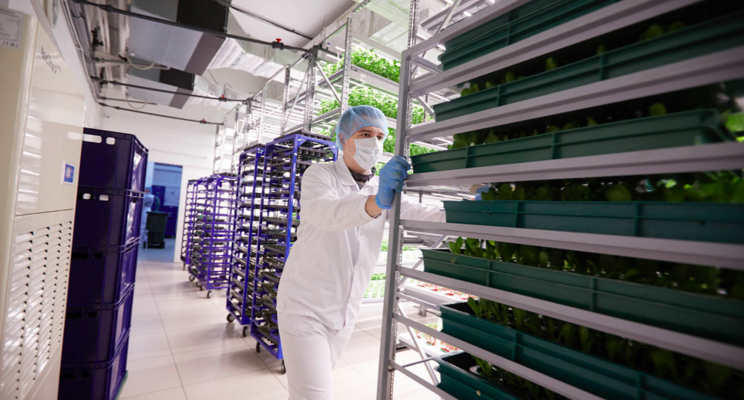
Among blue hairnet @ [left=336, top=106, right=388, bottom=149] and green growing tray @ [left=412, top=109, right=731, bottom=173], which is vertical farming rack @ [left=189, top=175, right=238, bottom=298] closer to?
blue hairnet @ [left=336, top=106, right=388, bottom=149]

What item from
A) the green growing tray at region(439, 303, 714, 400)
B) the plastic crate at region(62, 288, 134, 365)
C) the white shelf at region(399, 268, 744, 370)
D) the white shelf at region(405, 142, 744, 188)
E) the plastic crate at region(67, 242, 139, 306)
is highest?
the white shelf at region(405, 142, 744, 188)

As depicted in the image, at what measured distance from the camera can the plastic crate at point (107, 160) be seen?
2.18 meters

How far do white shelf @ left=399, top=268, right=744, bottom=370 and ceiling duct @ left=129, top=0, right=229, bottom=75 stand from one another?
4110 mm

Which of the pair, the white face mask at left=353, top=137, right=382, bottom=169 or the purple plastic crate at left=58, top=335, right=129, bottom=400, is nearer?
the white face mask at left=353, top=137, right=382, bottom=169

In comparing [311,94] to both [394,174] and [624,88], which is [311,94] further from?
[624,88]

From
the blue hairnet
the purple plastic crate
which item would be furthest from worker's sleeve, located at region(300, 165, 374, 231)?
the purple plastic crate

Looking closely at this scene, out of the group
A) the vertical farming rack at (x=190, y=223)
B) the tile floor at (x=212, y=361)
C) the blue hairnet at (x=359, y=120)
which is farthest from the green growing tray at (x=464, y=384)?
the vertical farming rack at (x=190, y=223)

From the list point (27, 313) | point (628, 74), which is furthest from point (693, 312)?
point (27, 313)

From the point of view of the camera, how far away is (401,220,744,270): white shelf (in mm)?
539

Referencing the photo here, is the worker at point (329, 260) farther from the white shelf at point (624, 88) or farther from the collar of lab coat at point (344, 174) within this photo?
the white shelf at point (624, 88)

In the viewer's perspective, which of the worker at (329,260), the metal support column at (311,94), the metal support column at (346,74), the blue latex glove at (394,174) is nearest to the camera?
the blue latex glove at (394,174)

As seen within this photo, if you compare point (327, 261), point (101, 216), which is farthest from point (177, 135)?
point (327, 261)

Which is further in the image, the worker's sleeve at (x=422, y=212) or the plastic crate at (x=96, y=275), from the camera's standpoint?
the plastic crate at (x=96, y=275)

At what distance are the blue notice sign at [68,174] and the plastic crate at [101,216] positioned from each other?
0.78 m
